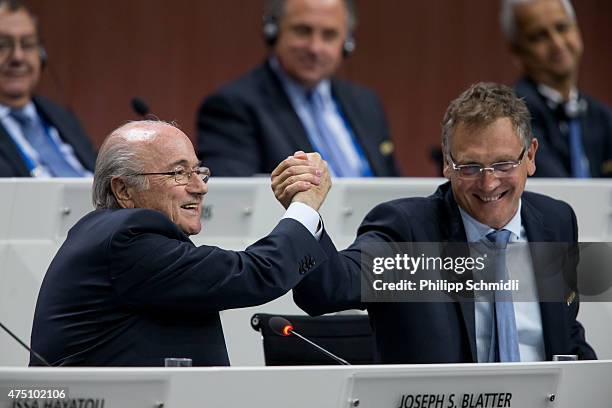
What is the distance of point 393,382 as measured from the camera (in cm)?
248

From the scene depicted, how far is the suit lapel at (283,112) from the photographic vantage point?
480 cm

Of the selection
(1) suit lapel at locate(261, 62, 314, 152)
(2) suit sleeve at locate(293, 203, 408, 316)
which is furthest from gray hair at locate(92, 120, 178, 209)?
(1) suit lapel at locate(261, 62, 314, 152)

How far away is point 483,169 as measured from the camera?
3.10 meters

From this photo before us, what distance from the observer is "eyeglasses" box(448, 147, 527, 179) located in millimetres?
3104

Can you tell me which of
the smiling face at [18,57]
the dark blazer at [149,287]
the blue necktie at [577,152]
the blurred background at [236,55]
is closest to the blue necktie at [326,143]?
the blue necktie at [577,152]

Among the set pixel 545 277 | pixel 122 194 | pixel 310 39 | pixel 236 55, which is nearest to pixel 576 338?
pixel 545 277

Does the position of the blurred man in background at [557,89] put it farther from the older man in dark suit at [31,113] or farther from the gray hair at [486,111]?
the gray hair at [486,111]

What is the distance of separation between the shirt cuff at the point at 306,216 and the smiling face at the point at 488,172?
39 cm

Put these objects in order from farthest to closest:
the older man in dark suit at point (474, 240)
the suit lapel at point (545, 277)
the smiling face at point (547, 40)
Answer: the smiling face at point (547, 40) < the suit lapel at point (545, 277) < the older man in dark suit at point (474, 240)

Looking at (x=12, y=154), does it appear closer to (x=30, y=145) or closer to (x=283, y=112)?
(x=30, y=145)

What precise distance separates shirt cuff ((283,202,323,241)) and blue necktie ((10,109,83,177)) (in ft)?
6.55

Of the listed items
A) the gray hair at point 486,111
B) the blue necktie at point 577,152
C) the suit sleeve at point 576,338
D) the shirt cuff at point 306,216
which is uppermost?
the gray hair at point 486,111

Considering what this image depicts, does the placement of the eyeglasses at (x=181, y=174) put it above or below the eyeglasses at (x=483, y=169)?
above

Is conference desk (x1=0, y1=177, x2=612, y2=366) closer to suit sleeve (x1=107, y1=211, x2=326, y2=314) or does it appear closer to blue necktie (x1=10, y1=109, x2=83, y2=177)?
blue necktie (x1=10, y1=109, x2=83, y2=177)
